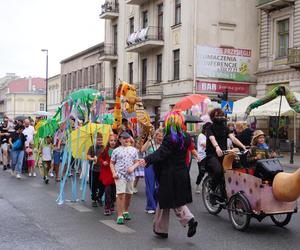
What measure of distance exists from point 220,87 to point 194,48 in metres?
3.14

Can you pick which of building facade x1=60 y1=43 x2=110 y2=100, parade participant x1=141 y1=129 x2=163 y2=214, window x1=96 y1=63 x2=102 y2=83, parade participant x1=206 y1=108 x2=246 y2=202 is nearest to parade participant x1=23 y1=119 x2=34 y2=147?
parade participant x1=141 y1=129 x2=163 y2=214

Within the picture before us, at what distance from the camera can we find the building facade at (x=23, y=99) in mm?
106688

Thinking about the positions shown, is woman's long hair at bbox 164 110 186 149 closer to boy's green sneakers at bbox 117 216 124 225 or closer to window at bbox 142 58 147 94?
boy's green sneakers at bbox 117 216 124 225

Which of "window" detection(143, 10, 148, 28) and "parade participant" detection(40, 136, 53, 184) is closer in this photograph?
"parade participant" detection(40, 136, 53, 184)

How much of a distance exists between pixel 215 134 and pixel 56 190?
5180mm

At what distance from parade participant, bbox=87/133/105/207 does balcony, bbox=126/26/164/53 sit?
27.2 meters

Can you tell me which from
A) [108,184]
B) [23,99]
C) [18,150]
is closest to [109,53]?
[18,150]

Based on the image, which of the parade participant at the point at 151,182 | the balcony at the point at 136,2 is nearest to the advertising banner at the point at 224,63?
the balcony at the point at 136,2

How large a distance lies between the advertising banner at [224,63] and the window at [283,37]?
3.49 meters

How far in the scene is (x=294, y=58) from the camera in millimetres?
29375

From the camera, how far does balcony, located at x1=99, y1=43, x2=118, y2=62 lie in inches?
1773

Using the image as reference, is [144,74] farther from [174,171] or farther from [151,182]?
[174,171]

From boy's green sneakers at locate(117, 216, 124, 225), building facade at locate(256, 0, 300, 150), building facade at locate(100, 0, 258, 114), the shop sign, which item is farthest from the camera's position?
building facade at locate(100, 0, 258, 114)

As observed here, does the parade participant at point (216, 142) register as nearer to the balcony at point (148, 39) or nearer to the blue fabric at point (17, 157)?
the blue fabric at point (17, 157)
